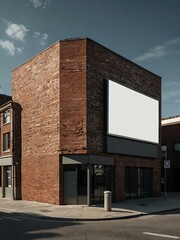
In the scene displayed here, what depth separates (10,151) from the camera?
2736cm

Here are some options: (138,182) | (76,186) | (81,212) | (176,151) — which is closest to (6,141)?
(76,186)

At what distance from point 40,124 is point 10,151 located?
476 centimetres

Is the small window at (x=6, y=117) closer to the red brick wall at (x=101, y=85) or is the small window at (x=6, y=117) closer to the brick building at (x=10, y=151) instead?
the brick building at (x=10, y=151)

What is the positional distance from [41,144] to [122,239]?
44.6ft

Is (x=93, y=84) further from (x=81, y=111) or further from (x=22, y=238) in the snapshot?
(x=22, y=238)

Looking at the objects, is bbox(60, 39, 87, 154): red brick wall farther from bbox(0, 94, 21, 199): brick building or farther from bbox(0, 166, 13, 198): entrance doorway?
bbox(0, 166, 13, 198): entrance doorway

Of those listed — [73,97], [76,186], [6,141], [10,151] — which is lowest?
[76,186]

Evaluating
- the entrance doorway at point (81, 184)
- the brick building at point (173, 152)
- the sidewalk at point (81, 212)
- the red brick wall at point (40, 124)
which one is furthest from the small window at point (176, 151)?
the red brick wall at point (40, 124)

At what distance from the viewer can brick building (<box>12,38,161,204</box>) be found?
21.6 metres

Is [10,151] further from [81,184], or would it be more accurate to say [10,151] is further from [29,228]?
[29,228]

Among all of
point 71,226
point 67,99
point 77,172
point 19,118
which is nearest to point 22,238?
point 71,226

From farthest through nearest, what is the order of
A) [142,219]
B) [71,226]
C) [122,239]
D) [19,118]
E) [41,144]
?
[19,118] → [41,144] → [142,219] → [71,226] → [122,239]

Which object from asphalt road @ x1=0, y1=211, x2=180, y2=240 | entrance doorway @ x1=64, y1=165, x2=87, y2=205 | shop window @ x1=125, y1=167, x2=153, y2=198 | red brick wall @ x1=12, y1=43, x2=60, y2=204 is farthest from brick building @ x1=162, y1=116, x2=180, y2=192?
asphalt road @ x1=0, y1=211, x2=180, y2=240

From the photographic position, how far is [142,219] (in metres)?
16.6
